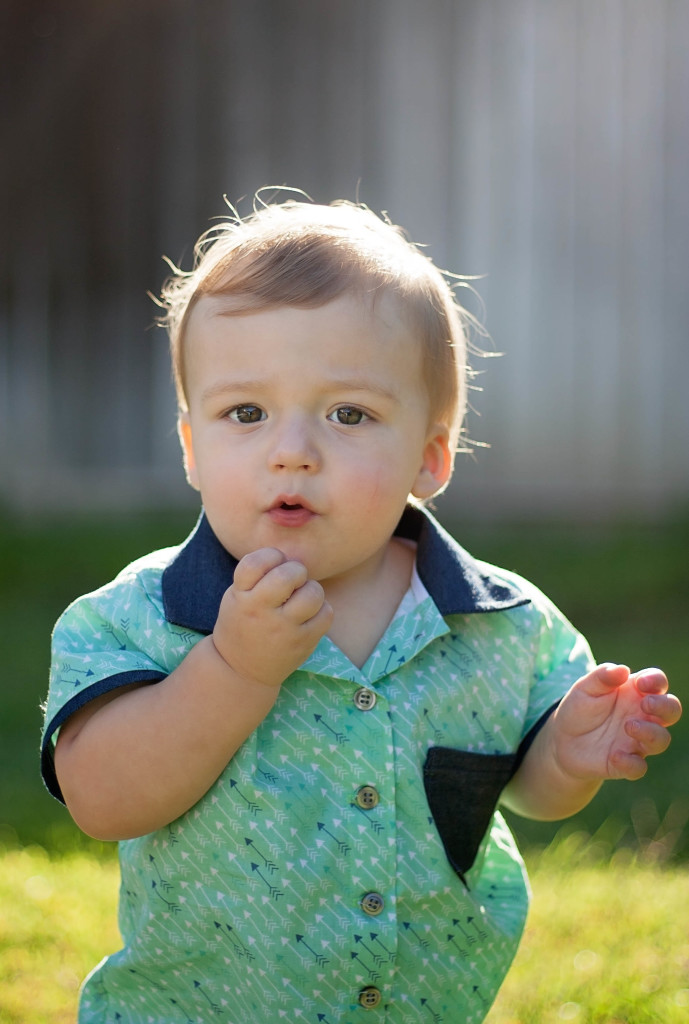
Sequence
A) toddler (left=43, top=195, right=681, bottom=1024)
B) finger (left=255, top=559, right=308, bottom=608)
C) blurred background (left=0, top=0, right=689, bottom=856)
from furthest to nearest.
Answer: blurred background (left=0, top=0, right=689, bottom=856), toddler (left=43, top=195, right=681, bottom=1024), finger (left=255, top=559, right=308, bottom=608)

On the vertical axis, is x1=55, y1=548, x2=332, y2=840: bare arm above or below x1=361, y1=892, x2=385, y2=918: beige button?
above

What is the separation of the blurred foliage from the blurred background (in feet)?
1.27

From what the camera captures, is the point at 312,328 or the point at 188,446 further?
the point at 188,446

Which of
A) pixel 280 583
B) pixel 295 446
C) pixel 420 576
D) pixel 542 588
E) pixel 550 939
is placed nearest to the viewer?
pixel 280 583

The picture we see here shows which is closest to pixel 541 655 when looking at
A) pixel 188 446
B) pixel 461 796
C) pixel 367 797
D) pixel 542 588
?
pixel 461 796

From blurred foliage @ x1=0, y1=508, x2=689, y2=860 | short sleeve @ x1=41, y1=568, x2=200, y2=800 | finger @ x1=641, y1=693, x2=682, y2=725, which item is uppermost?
short sleeve @ x1=41, y1=568, x2=200, y2=800

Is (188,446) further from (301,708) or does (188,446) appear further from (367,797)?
(367,797)

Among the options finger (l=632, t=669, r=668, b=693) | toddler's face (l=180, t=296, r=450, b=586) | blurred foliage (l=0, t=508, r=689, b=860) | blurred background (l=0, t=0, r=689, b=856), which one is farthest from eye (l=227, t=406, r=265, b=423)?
blurred background (l=0, t=0, r=689, b=856)

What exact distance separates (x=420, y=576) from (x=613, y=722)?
14.6 inches

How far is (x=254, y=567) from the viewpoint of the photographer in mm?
1451

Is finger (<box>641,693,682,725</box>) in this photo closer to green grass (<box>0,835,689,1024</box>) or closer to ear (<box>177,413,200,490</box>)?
green grass (<box>0,835,689,1024</box>)

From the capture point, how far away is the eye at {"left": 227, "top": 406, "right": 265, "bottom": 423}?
5.41ft

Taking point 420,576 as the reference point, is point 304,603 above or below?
above

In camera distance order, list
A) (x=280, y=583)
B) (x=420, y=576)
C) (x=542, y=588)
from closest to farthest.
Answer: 1. (x=280, y=583)
2. (x=420, y=576)
3. (x=542, y=588)
